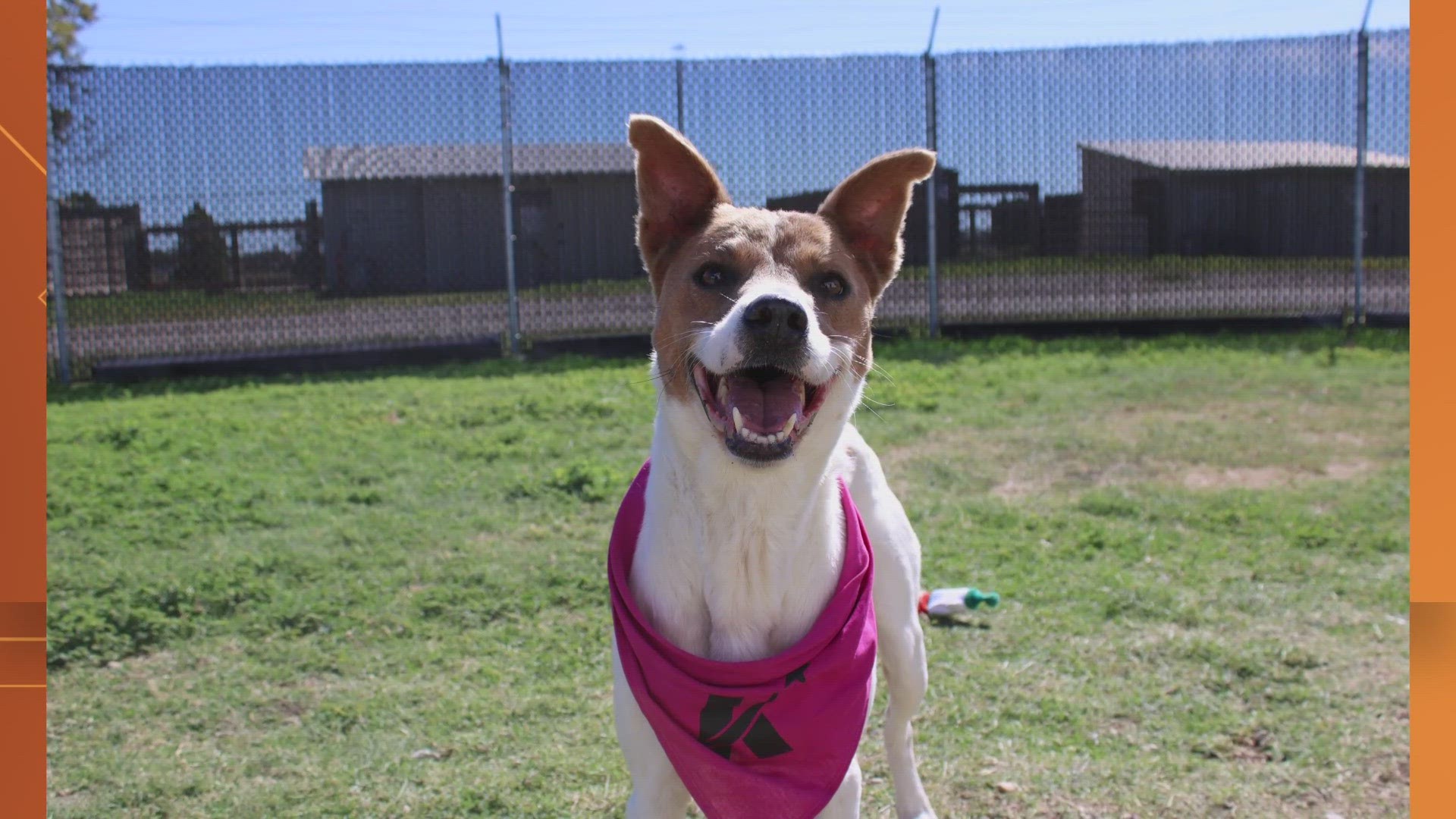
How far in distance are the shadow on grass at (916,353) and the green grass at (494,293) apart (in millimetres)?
680

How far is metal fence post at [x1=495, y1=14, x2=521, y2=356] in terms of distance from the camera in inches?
478

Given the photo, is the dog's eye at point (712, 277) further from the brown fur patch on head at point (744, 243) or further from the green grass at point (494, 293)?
the green grass at point (494, 293)

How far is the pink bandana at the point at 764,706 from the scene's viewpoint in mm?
3010

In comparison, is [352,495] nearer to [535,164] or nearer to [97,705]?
[97,705]

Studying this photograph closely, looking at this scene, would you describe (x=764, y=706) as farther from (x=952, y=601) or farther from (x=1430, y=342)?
(x=952, y=601)

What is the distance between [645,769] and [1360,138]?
1204 centimetres

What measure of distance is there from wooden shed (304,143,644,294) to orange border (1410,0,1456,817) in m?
9.67

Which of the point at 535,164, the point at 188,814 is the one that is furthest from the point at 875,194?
the point at 535,164

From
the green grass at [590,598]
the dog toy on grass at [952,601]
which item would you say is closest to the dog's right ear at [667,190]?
the green grass at [590,598]

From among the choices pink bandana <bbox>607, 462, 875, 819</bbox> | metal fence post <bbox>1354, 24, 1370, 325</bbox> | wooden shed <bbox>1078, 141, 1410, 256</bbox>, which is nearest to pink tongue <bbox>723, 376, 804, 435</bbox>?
pink bandana <bbox>607, 462, 875, 819</bbox>

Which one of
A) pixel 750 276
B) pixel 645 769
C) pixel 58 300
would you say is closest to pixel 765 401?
pixel 750 276

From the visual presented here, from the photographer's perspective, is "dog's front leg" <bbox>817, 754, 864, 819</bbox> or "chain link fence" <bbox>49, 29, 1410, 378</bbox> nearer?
"dog's front leg" <bbox>817, 754, 864, 819</bbox>

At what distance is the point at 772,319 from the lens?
282cm

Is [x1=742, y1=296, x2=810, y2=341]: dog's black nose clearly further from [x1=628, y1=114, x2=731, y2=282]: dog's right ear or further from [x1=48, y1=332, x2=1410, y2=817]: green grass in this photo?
[x1=48, y1=332, x2=1410, y2=817]: green grass
